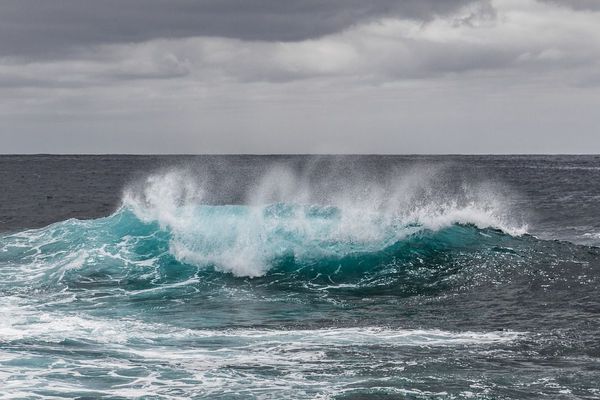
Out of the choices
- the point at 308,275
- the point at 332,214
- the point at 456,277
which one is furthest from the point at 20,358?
the point at 332,214

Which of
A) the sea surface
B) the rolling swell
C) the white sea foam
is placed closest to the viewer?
the sea surface

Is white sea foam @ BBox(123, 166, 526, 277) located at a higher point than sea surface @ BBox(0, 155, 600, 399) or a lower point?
higher

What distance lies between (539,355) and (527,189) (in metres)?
62.2

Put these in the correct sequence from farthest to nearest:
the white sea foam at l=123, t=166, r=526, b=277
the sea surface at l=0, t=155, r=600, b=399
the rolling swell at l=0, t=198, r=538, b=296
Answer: the white sea foam at l=123, t=166, r=526, b=277, the rolling swell at l=0, t=198, r=538, b=296, the sea surface at l=0, t=155, r=600, b=399

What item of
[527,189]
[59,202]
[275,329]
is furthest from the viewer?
[527,189]

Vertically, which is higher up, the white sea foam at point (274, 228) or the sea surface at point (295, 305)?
the white sea foam at point (274, 228)

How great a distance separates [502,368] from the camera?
17.6 m

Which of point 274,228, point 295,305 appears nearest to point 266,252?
point 274,228

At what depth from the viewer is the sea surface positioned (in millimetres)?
16891

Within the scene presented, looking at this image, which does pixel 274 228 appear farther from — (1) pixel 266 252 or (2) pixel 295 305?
(2) pixel 295 305

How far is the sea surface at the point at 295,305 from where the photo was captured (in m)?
16.9

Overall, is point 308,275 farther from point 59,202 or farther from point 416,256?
point 59,202

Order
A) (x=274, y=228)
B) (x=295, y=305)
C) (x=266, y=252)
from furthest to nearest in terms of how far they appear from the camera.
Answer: (x=274, y=228)
(x=266, y=252)
(x=295, y=305)

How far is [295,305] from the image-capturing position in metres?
25.3
